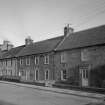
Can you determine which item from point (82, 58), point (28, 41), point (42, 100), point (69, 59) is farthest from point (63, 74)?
point (28, 41)

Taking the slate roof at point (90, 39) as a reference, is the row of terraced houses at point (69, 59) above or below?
below

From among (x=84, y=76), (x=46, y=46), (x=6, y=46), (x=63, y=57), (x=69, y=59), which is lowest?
(x=84, y=76)

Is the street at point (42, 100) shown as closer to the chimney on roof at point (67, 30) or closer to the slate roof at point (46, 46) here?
the slate roof at point (46, 46)

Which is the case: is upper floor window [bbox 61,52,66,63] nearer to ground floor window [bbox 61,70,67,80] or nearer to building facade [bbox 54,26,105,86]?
building facade [bbox 54,26,105,86]

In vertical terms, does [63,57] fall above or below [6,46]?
below

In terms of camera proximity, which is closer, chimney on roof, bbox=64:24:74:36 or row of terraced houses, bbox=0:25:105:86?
row of terraced houses, bbox=0:25:105:86

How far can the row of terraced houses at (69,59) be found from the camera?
2208cm

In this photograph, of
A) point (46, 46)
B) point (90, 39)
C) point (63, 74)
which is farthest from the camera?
point (46, 46)

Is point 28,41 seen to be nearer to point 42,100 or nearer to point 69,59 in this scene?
point 69,59

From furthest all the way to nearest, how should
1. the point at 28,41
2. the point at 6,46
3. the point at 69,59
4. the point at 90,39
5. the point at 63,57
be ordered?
the point at 6,46, the point at 28,41, the point at 63,57, the point at 69,59, the point at 90,39

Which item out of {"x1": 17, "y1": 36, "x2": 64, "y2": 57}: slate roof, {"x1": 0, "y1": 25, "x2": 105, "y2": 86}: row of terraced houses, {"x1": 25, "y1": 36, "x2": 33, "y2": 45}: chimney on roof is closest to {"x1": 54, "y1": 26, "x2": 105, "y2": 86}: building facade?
{"x1": 0, "y1": 25, "x2": 105, "y2": 86}: row of terraced houses

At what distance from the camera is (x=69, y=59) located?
2522 cm

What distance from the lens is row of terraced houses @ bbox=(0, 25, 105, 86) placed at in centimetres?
2208

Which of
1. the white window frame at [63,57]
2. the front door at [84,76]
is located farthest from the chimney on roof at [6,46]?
the front door at [84,76]
